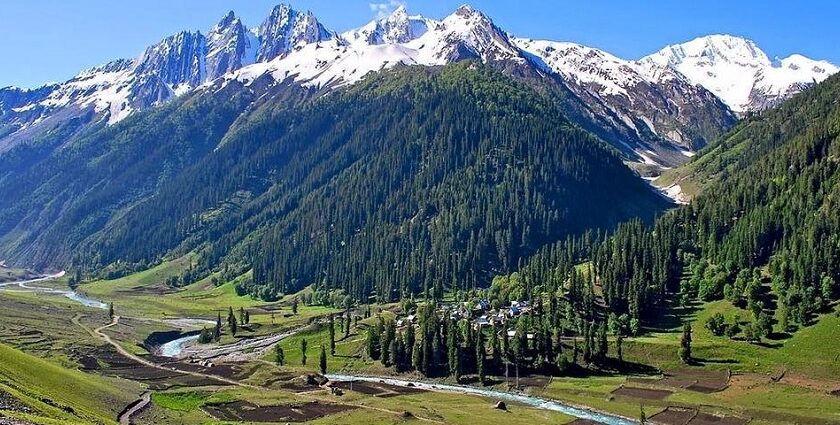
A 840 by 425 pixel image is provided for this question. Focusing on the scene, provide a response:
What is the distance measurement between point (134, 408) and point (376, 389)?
5984cm

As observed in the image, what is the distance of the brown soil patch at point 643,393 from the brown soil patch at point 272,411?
63994 millimetres

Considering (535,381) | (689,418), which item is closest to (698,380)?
(689,418)

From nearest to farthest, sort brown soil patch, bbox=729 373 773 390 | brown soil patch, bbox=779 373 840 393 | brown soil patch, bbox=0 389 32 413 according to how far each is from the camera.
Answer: brown soil patch, bbox=0 389 32 413 < brown soil patch, bbox=779 373 840 393 < brown soil patch, bbox=729 373 773 390

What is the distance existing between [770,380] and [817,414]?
2771cm

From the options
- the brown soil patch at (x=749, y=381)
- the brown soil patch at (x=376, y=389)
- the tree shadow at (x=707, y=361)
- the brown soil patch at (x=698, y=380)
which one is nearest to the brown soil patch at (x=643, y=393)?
the brown soil patch at (x=698, y=380)

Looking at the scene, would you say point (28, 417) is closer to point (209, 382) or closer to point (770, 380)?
point (209, 382)

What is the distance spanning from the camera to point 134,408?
149250 mm

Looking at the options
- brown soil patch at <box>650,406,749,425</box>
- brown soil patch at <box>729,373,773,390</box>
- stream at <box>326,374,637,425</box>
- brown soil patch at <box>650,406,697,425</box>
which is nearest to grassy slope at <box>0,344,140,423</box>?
stream at <box>326,374,637,425</box>

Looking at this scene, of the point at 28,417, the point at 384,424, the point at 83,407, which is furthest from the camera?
the point at 384,424

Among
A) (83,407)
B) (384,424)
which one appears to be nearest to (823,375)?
(384,424)

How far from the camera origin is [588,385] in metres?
188

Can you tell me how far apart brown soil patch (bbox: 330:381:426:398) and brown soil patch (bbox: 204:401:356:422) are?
18.7 m

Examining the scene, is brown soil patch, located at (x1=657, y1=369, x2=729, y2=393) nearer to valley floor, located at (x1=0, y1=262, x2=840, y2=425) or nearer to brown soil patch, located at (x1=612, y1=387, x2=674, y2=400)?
valley floor, located at (x1=0, y1=262, x2=840, y2=425)

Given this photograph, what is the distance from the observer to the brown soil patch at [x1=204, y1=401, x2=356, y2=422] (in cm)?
14862
